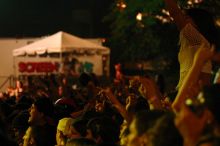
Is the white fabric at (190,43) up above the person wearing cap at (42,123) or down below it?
above

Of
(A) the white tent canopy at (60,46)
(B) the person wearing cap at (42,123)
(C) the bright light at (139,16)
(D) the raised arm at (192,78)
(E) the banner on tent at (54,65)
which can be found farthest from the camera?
(E) the banner on tent at (54,65)

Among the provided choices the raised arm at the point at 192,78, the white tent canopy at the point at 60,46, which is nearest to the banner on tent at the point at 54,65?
the white tent canopy at the point at 60,46

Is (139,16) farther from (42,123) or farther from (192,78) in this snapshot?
(192,78)

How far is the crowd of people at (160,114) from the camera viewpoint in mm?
2531

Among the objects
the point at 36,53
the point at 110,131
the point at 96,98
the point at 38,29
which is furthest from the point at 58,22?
the point at 110,131

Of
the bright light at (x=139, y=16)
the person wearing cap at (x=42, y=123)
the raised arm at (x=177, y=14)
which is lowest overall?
the bright light at (x=139, y=16)

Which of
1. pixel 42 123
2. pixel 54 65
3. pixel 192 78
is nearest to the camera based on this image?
pixel 192 78

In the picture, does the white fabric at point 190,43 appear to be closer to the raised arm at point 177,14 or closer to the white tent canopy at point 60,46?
the raised arm at point 177,14

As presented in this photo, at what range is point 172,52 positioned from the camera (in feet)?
78.5

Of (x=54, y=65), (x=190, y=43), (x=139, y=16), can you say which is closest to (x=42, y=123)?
(x=190, y=43)

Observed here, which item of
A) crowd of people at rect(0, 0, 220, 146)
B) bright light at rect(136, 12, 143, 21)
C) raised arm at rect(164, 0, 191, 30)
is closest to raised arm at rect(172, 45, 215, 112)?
crowd of people at rect(0, 0, 220, 146)

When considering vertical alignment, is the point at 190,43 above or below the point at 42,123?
above

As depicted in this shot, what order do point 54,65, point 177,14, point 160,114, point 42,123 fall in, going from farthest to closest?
point 54,65
point 42,123
point 177,14
point 160,114

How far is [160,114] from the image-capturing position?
281 cm
